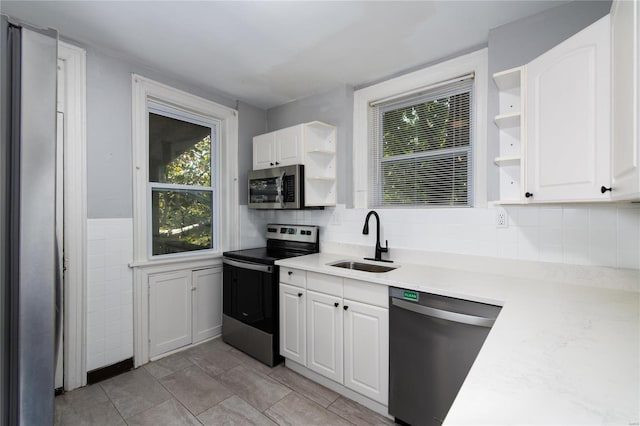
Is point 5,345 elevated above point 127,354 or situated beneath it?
elevated above

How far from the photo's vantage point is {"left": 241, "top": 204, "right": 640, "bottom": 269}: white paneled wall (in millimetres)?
1618

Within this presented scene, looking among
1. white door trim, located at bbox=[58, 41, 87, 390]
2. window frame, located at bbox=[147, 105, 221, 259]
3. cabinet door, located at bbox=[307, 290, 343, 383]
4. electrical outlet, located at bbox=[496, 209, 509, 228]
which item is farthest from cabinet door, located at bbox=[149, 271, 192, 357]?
electrical outlet, located at bbox=[496, 209, 509, 228]

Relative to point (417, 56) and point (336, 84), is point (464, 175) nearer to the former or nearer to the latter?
point (417, 56)

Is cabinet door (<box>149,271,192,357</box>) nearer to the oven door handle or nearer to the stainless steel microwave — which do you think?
the oven door handle

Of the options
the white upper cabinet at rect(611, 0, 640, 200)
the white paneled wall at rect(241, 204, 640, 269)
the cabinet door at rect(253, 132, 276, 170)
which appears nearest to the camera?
the white upper cabinet at rect(611, 0, 640, 200)

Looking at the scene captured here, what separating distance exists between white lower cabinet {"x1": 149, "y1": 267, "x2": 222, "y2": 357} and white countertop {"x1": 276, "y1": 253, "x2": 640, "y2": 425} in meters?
2.37

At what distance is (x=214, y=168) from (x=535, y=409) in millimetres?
3124

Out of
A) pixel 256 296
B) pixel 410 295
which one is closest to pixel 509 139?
pixel 410 295

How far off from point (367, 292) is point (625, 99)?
1.53 m

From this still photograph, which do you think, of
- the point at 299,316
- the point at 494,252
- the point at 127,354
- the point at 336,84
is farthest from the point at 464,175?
the point at 127,354

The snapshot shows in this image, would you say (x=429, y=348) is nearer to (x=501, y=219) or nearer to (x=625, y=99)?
(x=501, y=219)

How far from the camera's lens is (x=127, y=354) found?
2.40 meters

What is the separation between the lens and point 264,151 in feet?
10.3

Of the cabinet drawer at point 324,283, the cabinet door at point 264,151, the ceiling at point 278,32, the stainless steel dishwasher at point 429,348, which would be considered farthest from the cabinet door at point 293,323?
the ceiling at point 278,32
